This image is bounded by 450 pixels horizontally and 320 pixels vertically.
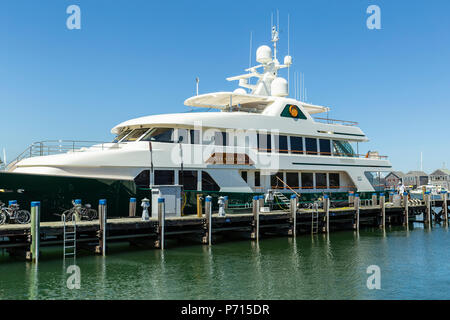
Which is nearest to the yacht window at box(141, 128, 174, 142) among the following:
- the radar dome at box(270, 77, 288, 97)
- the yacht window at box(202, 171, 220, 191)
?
the yacht window at box(202, 171, 220, 191)

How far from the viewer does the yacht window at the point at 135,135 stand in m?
18.5

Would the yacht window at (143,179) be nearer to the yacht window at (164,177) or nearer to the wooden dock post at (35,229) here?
the yacht window at (164,177)

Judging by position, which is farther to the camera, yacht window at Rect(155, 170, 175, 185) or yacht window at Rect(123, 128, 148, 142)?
yacht window at Rect(123, 128, 148, 142)

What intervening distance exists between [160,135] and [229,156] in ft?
10.7

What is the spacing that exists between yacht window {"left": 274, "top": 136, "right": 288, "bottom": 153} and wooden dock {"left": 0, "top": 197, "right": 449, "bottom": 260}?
3043 mm

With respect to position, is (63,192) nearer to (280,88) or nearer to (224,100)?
(224,100)

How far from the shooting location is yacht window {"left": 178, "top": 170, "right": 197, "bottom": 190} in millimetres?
18047

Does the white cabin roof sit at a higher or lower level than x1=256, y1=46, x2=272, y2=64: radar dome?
lower

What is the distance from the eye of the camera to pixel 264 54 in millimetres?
24734

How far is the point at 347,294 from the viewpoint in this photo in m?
10.6

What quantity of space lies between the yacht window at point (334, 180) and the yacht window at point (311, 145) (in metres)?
1.89

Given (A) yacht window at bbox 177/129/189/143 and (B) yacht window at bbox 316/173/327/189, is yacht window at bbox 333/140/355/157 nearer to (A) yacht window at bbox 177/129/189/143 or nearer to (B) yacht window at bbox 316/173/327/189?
(B) yacht window at bbox 316/173/327/189

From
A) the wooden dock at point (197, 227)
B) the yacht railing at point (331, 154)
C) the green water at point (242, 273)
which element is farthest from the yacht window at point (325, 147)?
the green water at point (242, 273)

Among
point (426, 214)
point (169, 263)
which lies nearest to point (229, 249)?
point (169, 263)
